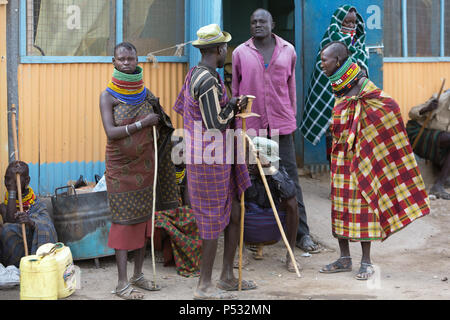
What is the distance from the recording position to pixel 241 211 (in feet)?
16.6

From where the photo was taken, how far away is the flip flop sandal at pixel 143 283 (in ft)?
17.3

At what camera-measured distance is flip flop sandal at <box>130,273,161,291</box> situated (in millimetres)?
5273

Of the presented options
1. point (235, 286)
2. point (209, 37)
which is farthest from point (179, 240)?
point (209, 37)

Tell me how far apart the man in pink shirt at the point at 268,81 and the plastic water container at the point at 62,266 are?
87.0 inches

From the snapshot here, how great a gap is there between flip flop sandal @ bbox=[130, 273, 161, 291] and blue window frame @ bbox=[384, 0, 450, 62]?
216 inches

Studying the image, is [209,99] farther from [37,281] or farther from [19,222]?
[19,222]

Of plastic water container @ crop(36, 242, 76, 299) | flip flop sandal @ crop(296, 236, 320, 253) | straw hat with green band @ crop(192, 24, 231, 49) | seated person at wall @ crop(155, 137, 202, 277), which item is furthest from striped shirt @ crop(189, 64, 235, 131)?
flip flop sandal @ crop(296, 236, 320, 253)

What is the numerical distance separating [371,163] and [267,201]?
1093mm

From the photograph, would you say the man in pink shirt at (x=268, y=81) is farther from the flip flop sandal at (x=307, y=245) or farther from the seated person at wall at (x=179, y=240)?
the seated person at wall at (x=179, y=240)

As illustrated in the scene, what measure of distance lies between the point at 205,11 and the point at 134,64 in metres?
1.75

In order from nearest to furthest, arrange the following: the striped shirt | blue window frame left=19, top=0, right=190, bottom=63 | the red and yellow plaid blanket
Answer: the striped shirt → the red and yellow plaid blanket → blue window frame left=19, top=0, right=190, bottom=63

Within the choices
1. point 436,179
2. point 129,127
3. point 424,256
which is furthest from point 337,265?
point 436,179

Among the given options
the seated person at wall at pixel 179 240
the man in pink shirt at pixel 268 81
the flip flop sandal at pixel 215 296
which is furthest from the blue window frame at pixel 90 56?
the flip flop sandal at pixel 215 296

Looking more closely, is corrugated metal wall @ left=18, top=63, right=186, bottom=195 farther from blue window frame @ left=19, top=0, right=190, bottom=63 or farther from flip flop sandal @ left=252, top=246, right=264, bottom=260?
flip flop sandal @ left=252, top=246, right=264, bottom=260
